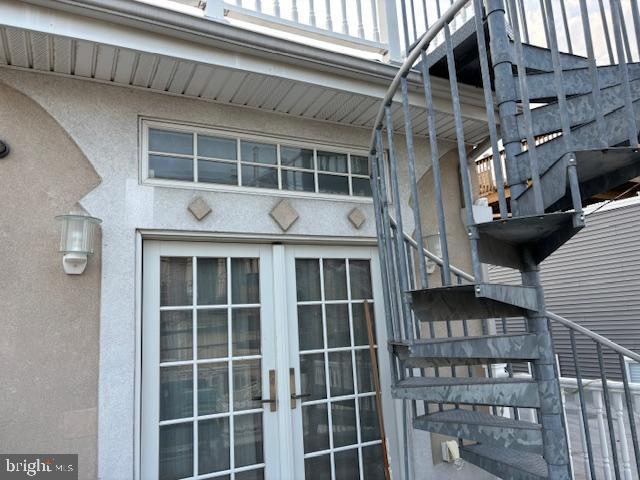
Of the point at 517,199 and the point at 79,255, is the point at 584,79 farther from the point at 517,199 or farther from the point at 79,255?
the point at 79,255

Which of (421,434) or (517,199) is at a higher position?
(517,199)

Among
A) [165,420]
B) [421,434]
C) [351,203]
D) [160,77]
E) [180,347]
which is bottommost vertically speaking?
[421,434]

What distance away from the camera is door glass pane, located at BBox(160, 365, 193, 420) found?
2561 mm

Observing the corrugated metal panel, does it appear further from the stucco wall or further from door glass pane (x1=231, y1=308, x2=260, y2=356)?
the stucco wall

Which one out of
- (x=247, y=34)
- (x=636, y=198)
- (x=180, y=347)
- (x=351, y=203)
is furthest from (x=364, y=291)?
(x=636, y=198)

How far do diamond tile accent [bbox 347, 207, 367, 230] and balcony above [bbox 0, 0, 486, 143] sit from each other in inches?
26.7

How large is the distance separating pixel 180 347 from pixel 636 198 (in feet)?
22.5

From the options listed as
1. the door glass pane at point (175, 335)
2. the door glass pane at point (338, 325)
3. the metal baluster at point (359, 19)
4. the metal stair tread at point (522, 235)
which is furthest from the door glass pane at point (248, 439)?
the metal baluster at point (359, 19)

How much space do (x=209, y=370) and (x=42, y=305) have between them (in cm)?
98

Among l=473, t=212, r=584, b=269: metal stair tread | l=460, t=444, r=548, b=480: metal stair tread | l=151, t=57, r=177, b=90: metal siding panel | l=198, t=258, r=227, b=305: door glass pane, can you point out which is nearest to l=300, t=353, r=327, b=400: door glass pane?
l=198, t=258, r=227, b=305: door glass pane

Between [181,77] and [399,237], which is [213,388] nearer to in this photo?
[399,237]

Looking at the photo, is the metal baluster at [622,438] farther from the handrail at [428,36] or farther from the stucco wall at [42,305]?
the stucco wall at [42,305]

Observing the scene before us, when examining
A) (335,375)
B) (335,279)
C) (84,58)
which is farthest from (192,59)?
(335,375)

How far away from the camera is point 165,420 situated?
2539 millimetres
